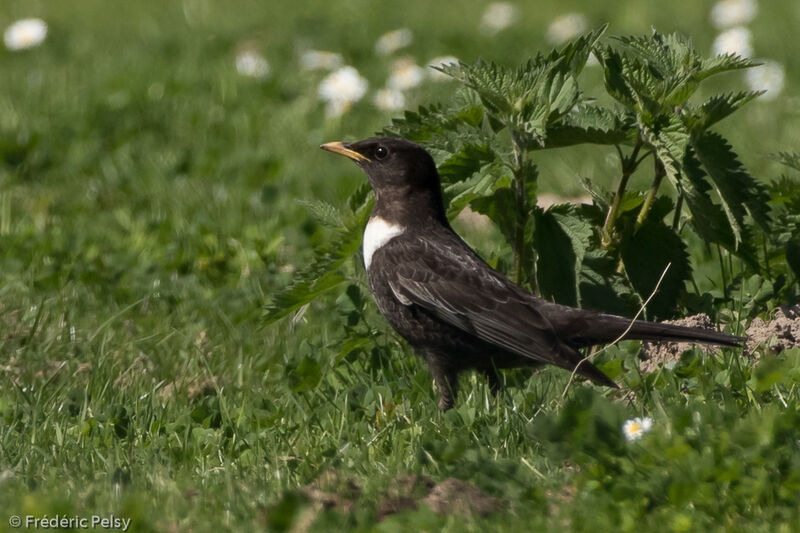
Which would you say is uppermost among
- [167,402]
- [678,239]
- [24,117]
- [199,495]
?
[678,239]

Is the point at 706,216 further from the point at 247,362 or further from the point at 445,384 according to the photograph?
the point at 247,362

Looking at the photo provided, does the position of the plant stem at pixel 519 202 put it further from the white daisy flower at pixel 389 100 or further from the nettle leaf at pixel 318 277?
the white daisy flower at pixel 389 100

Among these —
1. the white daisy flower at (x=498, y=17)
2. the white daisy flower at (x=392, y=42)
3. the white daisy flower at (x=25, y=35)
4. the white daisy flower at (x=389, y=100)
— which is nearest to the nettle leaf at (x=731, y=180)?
the white daisy flower at (x=389, y=100)

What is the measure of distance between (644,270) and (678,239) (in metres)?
0.19

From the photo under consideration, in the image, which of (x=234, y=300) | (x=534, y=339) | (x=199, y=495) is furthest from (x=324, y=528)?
(x=234, y=300)

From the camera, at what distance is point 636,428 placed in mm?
3963

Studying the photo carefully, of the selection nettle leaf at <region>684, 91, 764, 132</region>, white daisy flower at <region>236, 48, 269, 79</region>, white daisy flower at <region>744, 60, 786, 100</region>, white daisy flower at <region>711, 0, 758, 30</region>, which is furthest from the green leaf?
white daisy flower at <region>711, 0, 758, 30</region>

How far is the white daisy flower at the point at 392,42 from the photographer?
1043 centimetres

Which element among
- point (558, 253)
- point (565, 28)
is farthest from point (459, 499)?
point (565, 28)

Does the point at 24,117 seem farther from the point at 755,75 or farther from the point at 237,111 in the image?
the point at 755,75

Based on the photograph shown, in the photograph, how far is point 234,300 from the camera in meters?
6.32

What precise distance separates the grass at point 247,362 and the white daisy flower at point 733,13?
50cm

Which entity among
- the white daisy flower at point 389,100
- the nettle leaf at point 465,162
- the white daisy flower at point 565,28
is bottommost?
the white daisy flower at point 389,100

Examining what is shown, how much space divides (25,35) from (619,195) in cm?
728
